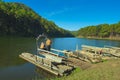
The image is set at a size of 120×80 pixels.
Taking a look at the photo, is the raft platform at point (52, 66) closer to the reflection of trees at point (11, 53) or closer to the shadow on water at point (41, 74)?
the shadow on water at point (41, 74)

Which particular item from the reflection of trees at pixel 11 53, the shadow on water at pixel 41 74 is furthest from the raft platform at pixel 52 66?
the reflection of trees at pixel 11 53

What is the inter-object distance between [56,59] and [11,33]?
107 metres

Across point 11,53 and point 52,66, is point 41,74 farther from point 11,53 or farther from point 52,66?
point 11,53

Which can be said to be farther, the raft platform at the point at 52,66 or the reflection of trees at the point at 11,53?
the reflection of trees at the point at 11,53

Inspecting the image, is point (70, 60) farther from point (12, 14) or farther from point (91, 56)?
point (12, 14)

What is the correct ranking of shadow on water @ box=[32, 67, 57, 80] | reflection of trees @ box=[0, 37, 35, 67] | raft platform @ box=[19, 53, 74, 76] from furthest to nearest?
1. reflection of trees @ box=[0, 37, 35, 67]
2. shadow on water @ box=[32, 67, 57, 80]
3. raft platform @ box=[19, 53, 74, 76]

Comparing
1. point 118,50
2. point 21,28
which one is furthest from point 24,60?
point 21,28

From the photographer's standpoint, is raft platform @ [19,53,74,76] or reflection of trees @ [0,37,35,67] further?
reflection of trees @ [0,37,35,67]

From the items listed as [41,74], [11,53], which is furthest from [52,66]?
[11,53]

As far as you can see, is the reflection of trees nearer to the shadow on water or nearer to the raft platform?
the raft platform

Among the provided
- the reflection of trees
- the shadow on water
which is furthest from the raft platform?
the reflection of trees

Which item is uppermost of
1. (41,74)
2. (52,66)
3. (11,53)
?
(11,53)

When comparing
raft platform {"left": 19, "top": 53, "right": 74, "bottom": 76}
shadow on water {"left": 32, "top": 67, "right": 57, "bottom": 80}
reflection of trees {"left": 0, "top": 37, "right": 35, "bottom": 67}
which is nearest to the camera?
raft platform {"left": 19, "top": 53, "right": 74, "bottom": 76}

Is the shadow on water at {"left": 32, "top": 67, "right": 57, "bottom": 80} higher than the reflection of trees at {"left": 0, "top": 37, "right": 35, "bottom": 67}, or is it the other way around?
the reflection of trees at {"left": 0, "top": 37, "right": 35, "bottom": 67}
